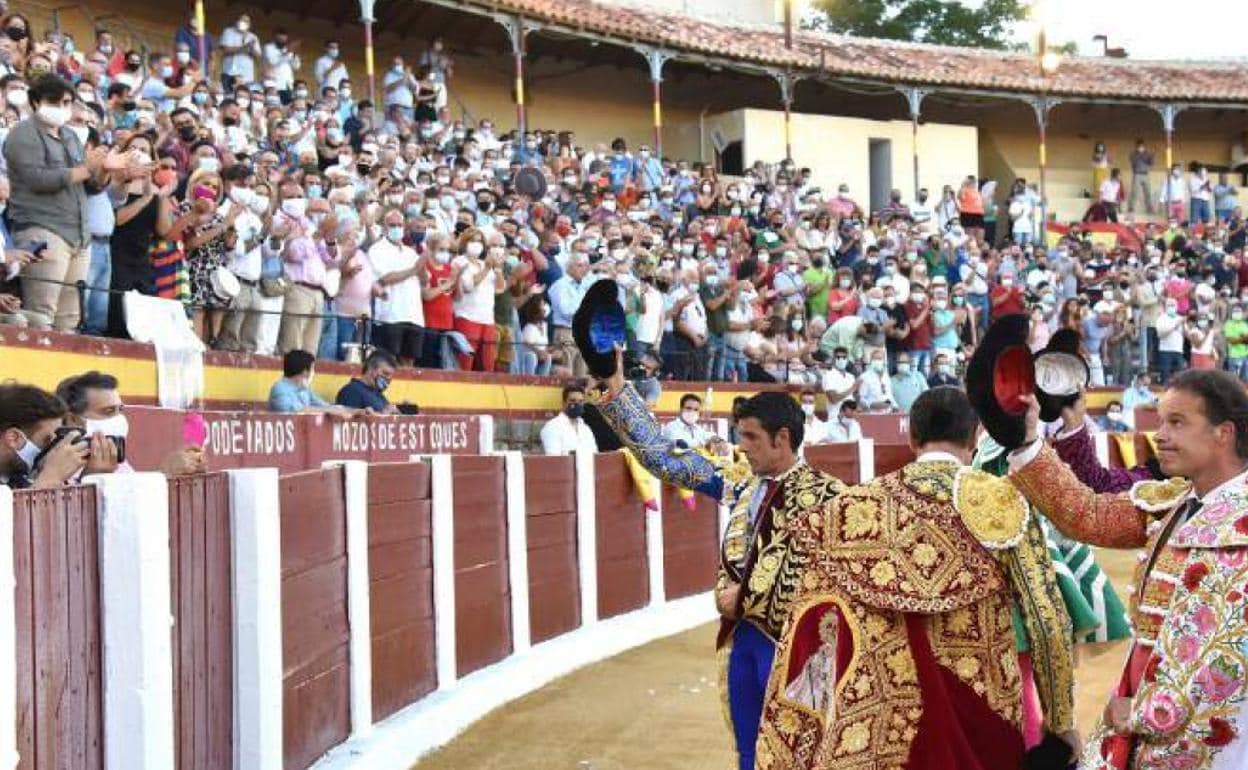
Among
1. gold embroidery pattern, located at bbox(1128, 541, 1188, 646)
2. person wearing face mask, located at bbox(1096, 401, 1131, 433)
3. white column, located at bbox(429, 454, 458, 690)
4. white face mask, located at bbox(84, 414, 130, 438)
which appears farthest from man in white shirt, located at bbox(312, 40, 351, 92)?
gold embroidery pattern, located at bbox(1128, 541, 1188, 646)

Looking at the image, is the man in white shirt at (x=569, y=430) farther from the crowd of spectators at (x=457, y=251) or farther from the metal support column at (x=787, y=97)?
the metal support column at (x=787, y=97)

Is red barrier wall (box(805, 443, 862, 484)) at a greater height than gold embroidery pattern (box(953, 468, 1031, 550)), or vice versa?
gold embroidery pattern (box(953, 468, 1031, 550))

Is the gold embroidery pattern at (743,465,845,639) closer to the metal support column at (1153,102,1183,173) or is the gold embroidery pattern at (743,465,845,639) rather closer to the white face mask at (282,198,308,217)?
the white face mask at (282,198,308,217)

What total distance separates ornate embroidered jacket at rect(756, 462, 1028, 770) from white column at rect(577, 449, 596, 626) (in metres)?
6.15

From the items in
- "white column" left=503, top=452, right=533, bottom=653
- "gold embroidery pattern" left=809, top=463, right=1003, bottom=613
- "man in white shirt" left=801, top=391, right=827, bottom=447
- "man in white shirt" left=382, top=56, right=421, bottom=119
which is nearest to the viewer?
"gold embroidery pattern" left=809, top=463, right=1003, bottom=613

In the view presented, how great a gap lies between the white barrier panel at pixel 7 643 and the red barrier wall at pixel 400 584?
11.0 ft

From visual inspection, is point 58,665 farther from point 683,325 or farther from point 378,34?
point 378,34

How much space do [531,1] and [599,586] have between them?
1313cm

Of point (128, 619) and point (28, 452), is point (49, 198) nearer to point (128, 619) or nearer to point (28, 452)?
point (28, 452)

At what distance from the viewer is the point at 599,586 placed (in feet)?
32.8

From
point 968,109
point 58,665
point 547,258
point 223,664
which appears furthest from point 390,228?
point 968,109

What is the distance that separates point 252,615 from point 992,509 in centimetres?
237

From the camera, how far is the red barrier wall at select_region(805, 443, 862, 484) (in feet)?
42.1

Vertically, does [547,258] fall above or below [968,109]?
below
